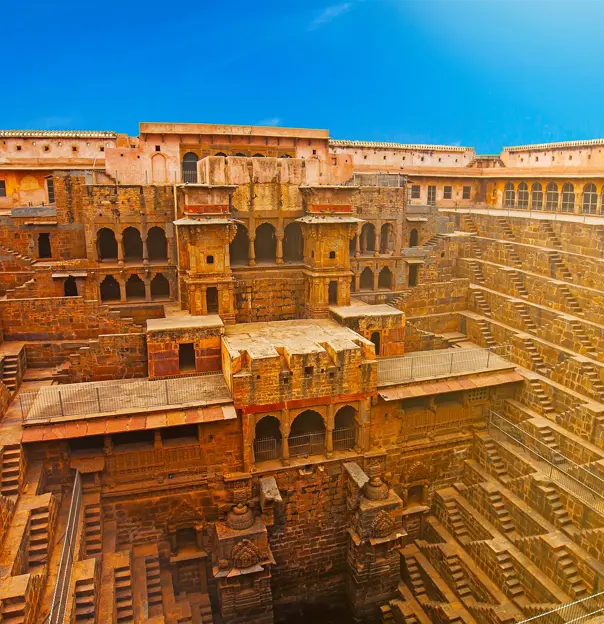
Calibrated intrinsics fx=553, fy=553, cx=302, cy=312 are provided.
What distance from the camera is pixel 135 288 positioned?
90.7 feet

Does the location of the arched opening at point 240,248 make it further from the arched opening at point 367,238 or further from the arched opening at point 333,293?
the arched opening at point 367,238

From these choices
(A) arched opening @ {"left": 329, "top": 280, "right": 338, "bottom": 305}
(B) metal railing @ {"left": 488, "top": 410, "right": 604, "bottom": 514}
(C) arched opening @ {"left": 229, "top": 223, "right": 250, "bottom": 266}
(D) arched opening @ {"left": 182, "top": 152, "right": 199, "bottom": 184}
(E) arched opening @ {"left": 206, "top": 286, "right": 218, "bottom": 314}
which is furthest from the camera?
(D) arched opening @ {"left": 182, "top": 152, "right": 199, "bottom": 184}

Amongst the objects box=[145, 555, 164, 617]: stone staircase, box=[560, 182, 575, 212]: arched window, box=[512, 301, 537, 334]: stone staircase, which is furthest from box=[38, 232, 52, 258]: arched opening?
box=[560, 182, 575, 212]: arched window

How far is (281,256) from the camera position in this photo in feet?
83.8

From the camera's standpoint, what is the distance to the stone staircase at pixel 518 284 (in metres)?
26.2

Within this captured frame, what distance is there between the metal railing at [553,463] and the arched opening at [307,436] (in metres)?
7.18

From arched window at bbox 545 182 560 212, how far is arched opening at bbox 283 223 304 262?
68.5 ft

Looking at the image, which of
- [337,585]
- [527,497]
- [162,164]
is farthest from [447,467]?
[162,164]

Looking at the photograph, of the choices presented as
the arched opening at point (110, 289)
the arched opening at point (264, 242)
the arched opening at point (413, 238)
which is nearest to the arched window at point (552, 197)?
the arched opening at point (413, 238)

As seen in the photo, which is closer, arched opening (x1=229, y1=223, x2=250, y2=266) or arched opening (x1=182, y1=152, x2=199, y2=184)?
arched opening (x1=229, y1=223, x2=250, y2=266)

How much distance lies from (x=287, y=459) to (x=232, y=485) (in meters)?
2.19

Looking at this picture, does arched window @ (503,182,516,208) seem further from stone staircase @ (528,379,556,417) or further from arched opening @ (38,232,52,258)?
arched opening @ (38,232,52,258)

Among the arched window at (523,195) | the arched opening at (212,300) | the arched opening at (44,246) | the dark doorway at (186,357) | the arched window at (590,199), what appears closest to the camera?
the dark doorway at (186,357)

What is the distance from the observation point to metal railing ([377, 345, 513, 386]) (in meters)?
21.9
